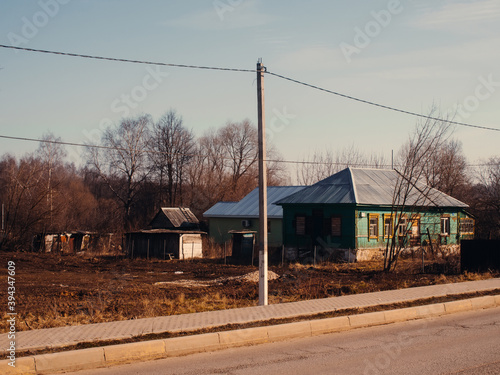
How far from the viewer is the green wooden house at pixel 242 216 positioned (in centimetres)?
4294

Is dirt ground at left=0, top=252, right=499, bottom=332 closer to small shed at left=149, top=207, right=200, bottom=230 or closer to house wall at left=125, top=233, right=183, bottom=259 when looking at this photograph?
house wall at left=125, top=233, right=183, bottom=259

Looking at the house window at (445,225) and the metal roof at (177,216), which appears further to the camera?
the metal roof at (177,216)

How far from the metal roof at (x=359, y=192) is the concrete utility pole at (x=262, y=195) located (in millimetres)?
19073

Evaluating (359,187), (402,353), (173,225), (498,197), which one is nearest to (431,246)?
(359,187)

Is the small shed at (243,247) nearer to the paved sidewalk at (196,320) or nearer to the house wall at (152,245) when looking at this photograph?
the house wall at (152,245)

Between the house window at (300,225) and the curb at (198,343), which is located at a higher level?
the house window at (300,225)

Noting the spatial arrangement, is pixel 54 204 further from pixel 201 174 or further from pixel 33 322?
pixel 33 322

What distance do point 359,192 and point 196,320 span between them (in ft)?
78.2

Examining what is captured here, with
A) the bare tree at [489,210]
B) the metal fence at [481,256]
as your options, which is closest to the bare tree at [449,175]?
the bare tree at [489,210]

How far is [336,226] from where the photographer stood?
33.0m

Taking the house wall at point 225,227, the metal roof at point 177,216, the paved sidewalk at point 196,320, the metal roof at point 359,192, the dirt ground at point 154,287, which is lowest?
the dirt ground at point 154,287

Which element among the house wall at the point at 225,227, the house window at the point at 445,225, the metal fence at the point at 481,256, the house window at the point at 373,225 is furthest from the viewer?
the house wall at the point at 225,227

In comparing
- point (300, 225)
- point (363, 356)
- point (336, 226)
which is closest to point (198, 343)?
point (363, 356)

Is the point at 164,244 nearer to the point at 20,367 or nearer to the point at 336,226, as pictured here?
the point at 336,226
